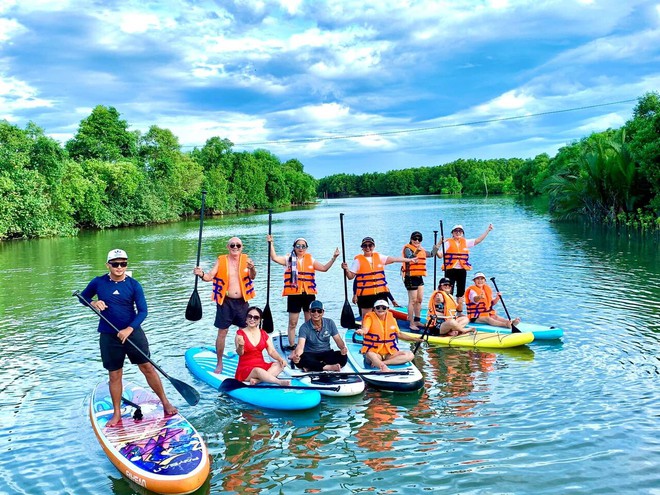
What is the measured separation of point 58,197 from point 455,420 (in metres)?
41.9

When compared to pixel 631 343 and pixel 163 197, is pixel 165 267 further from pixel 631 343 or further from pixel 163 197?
pixel 163 197

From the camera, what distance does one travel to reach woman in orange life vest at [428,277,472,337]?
11.6m

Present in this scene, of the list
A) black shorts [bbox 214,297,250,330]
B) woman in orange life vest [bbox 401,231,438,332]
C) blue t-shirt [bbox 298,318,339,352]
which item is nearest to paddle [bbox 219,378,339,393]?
blue t-shirt [bbox 298,318,339,352]

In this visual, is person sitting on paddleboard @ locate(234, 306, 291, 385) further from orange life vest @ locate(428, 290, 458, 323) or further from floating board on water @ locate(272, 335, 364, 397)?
orange life vest @ locate(428, 290, 458, 323)

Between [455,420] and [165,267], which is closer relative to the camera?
[455,420]

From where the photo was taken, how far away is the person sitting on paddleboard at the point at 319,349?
9.23 m

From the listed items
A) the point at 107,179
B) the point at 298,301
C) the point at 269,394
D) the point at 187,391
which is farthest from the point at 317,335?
the point at 107,179

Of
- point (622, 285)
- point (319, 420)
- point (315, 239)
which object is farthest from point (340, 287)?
point (315, 239)

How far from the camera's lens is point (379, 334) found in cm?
938

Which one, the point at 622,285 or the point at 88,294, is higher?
the point at 88,294

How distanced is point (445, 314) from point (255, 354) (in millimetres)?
4683

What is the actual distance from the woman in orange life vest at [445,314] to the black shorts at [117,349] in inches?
246

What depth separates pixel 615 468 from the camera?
6305 mm

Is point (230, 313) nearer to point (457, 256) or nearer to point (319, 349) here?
point (319, 349)
